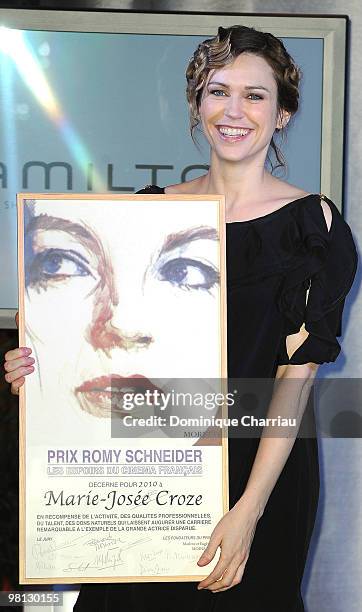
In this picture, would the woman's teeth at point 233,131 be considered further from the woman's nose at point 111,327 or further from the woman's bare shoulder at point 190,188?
the woman's nose at point 111,327

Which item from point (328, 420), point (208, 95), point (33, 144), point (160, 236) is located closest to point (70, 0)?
point (33, 144)

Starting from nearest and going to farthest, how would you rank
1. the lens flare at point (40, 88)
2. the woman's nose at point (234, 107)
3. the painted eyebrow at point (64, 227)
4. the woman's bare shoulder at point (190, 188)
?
the painted eyebrow at point (64, 227)
the woman's nose at point (234, 107)
the woman's bare shoulder at point (190, 188)
the lens flare at point (40, 88)

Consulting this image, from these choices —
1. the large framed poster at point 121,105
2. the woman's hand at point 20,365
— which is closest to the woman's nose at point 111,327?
the woman's hand at point 20,365

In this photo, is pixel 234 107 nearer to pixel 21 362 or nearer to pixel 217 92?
pixel 217 92

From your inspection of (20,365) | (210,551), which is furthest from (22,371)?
(210,551)

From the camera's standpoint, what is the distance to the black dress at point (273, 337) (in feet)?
4.72

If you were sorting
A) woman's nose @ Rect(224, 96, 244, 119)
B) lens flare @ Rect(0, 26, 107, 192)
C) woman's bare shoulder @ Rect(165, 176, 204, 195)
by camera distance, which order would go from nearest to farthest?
woman's nose @ Rect(224, 96, 244, 119) → woman's bare shoulder @ Rect(165, 176, 204, 195) → lens flare @ Rect(0, 26, 107, 192)

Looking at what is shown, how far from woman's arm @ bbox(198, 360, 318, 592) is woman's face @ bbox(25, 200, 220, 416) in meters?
0.14

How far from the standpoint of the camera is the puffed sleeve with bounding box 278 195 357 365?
4.68ft

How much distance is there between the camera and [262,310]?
1441mm

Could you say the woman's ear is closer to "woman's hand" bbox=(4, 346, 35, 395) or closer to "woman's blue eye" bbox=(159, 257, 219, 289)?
"woman's blue eye" bbox=(159, 257, 219, 289)

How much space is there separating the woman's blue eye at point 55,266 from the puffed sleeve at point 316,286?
0.34 metres

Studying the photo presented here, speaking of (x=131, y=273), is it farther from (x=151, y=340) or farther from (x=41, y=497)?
(x=41, y=497)

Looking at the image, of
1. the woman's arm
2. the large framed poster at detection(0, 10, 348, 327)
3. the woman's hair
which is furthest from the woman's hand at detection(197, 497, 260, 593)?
the large framed poster at detection(0, 10, 348, 327)
